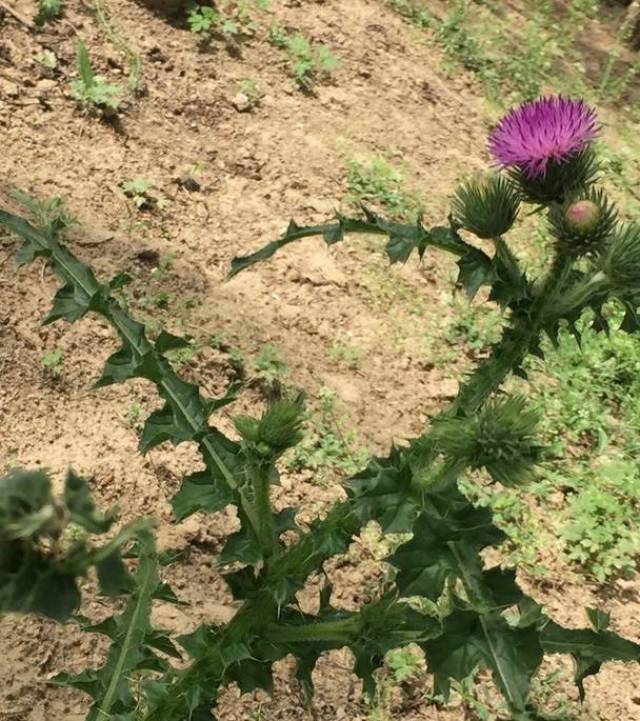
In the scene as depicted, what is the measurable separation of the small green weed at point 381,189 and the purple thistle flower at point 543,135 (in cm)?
233

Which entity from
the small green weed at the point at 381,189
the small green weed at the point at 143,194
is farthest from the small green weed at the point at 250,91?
Answer: the small green weed at the point at 143,194

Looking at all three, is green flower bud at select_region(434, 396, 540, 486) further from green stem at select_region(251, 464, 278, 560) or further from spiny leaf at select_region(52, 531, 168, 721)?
spiny leaf at select_region(52, 531, 168, 721)

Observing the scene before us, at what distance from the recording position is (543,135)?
231cm

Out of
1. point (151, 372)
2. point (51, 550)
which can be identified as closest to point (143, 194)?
point (151, 372)

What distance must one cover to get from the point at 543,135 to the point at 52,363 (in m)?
1.99

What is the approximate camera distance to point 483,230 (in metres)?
2.26

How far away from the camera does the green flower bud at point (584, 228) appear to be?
6.70 ft

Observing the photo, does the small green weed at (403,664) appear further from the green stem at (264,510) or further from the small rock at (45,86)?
the small rock at (45,86)

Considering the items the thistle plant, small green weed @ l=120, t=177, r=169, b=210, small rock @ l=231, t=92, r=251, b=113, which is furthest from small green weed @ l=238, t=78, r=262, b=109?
the thistle plant

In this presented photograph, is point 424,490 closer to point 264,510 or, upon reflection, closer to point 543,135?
point 264,510

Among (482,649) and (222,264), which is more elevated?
(482,649)

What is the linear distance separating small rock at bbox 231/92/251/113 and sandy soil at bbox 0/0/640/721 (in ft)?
0.09

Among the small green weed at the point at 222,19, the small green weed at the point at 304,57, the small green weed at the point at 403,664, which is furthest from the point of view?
the small green weed at the point at 304,57

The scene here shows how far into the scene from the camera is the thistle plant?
1753mm
